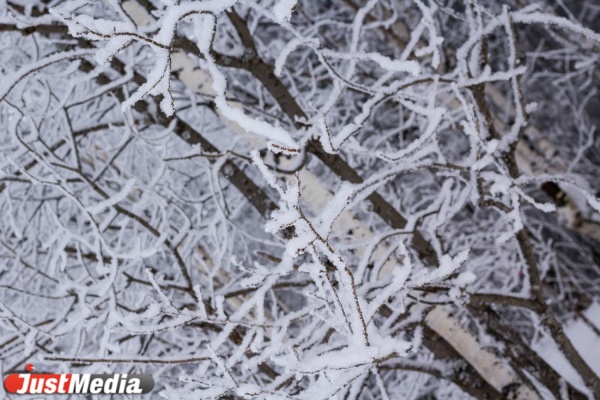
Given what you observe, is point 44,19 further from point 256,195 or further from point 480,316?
point 480,316

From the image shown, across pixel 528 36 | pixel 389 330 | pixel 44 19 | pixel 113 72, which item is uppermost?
pixel 528 36

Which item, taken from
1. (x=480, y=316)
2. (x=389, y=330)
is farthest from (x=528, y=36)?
(x=389, y=330)

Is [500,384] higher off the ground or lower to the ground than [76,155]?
lower

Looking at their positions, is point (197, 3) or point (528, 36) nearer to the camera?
point (197, 3)

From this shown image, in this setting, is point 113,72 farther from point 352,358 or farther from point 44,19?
point 352,358

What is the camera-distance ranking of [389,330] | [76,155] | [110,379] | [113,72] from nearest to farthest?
[389,330], [76,155], [110,379], [113,72]

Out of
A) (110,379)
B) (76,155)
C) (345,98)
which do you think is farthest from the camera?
(345,98)

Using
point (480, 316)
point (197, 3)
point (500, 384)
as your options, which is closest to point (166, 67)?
point (197, 3)

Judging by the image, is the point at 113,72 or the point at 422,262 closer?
the point at 422,262

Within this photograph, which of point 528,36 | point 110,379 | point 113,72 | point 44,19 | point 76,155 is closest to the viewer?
point 44,19
